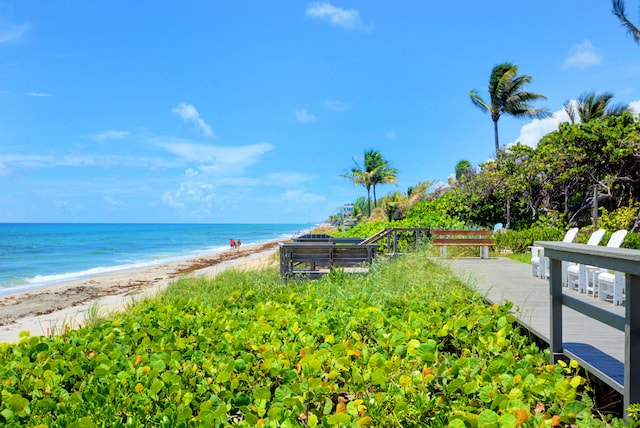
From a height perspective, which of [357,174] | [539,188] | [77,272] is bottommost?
[77,272]

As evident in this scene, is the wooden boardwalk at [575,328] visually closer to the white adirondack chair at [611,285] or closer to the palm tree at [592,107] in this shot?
the white adirondack chair at [611,285]

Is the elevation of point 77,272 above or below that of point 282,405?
below

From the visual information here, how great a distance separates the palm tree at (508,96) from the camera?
27234mm

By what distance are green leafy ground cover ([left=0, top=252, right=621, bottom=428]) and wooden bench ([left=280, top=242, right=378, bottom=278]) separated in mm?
5480

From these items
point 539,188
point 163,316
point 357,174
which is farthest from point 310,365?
point 357,174

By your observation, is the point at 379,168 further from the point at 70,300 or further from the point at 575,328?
the point at 575,328

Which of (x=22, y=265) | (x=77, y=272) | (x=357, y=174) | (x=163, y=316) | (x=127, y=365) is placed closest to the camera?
(x=127, y=365)

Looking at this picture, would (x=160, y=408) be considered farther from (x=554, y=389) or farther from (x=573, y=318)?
(x=573, y=318)

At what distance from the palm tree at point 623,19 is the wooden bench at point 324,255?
15.4 metres

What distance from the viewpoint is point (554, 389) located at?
2822mm

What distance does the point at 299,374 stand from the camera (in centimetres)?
325

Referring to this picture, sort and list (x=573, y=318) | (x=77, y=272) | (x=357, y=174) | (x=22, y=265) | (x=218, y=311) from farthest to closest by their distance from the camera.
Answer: (x=357, y=174)
(x=22, y=265)
(x=77, y=272)
(x=218, y=311)
(x=573, y=318)

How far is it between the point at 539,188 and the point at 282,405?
19.0 meters

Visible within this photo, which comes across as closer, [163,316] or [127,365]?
[127,365]
